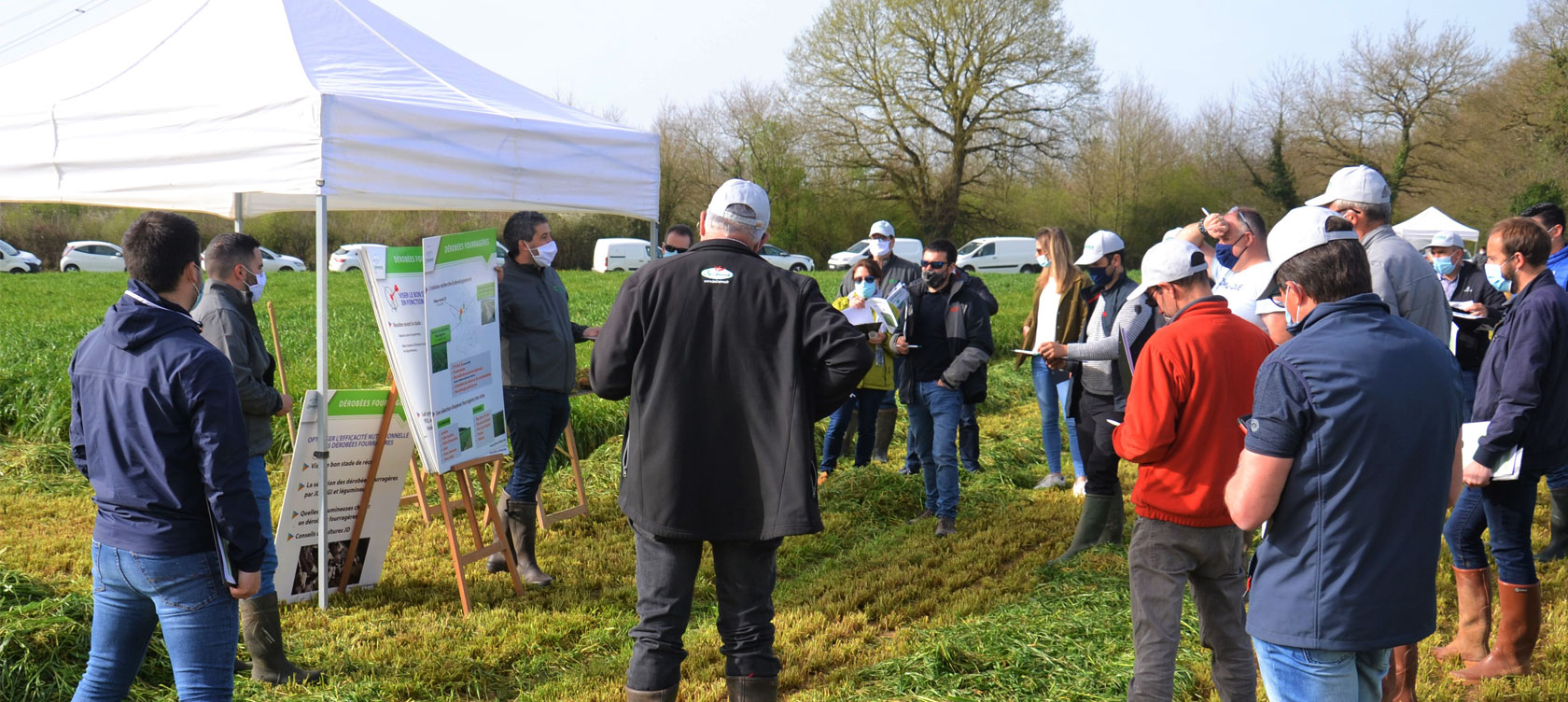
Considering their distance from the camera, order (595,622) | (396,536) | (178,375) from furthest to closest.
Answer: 1. (396,536)
2. (595,622)
3. (178,375)

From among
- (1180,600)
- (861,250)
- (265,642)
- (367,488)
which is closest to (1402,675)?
(1180,600)

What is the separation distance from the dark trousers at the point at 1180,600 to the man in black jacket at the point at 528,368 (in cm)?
333

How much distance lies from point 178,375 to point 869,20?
133ft

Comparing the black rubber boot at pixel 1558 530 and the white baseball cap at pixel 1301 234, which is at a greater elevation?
the white baseball cap at pixel 1301 234

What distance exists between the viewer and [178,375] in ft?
9.30

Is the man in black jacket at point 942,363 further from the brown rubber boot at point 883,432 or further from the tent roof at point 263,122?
the tent roof at point 263,122

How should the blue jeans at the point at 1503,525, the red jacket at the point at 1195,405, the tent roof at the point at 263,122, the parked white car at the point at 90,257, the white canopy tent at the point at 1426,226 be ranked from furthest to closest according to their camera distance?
the parked white car at the point at 90,257 → the white canopy tent at the point at 1426,226 → the tent roof at the point at 263,122 → the blue jeans at the point at 1503,525 → the red jacket at the point at 1195,405

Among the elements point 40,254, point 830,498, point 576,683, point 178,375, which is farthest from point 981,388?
point 40,254

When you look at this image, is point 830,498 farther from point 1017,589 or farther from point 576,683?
point 576,683

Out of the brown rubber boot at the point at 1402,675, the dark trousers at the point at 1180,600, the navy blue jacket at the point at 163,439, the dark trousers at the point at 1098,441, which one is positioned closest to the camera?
the navy blue jacket at the point at 163,439

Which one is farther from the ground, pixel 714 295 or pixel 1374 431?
pixel 714 295

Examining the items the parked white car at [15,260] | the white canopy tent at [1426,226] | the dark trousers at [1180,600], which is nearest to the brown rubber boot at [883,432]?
the dark trousers at [1180,600]

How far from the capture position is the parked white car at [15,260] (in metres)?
35.8

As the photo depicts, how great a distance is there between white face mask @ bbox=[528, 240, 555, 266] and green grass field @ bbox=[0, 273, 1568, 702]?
176 cm
